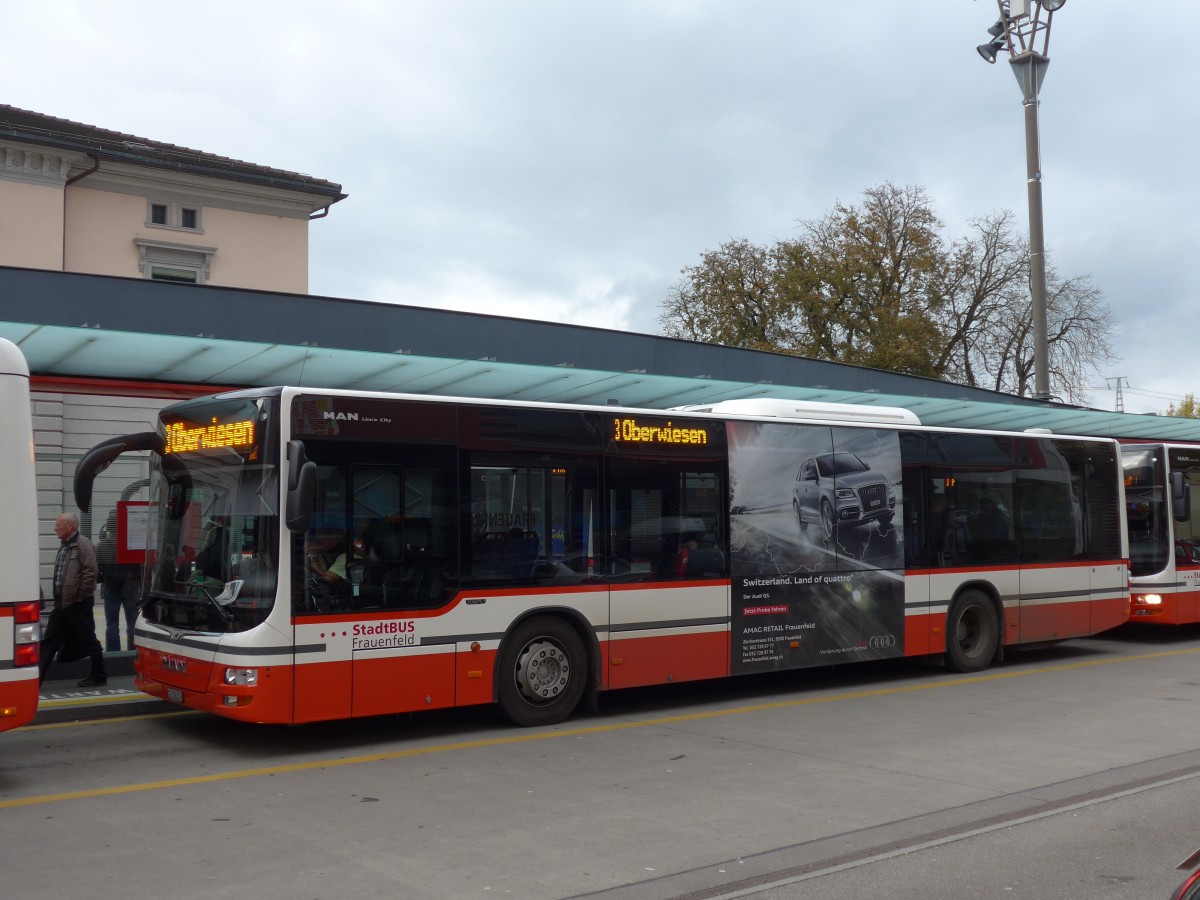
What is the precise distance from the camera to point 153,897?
550cm

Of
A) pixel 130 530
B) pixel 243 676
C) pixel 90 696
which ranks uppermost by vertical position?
pixel 130 530

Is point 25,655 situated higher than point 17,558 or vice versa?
point 17,558

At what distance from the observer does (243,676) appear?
8.59 metres

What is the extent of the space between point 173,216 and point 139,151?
1986 mm

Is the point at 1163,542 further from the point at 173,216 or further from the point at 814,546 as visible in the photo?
the point at 173,216

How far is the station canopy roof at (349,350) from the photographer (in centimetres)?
1239

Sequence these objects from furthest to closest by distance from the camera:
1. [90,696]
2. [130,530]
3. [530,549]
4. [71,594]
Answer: [130,530] < [90,696] < [71,594] < [530,549]

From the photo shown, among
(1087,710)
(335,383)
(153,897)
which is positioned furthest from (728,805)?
(335,383)

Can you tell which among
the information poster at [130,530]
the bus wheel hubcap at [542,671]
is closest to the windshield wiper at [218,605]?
the bus wheel hubcap at [542,671]

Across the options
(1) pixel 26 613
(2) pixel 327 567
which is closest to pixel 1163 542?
(2) pixel 327 567

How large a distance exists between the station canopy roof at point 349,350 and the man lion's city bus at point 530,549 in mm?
2944

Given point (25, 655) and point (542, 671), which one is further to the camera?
point (542, 671)

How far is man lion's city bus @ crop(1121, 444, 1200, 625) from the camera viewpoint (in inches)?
666

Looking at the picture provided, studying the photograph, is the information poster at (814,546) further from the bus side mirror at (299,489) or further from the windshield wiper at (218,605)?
the windshield wiper at (218,605)
